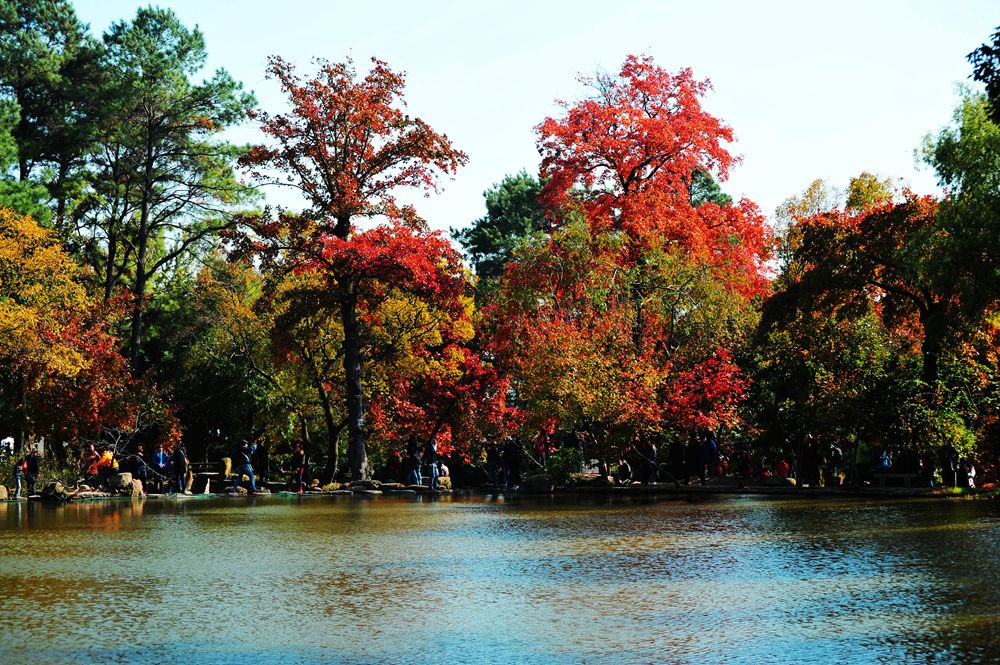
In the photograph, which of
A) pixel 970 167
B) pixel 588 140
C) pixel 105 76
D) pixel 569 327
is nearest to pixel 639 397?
pixel 569 327

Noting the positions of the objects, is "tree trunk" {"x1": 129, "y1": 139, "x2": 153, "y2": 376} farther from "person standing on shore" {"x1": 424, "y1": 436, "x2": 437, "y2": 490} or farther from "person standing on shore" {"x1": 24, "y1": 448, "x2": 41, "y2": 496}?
"person standing on shore" {"x1": 424, "y1": 436, "x2": 437, "y2": 490}

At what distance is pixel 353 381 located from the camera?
3503cm

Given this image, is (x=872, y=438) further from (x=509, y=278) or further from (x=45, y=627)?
(x=45, y=627)

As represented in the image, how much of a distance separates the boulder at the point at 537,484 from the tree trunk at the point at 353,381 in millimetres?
5975

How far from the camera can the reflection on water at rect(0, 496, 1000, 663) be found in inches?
273

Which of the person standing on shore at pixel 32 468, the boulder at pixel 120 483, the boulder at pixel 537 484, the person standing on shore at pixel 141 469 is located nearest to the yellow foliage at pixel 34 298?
the person standing on shore at pixel 32 468

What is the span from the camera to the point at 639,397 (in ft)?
92.2

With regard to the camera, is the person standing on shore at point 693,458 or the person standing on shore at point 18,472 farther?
the person standing on shore at point 693,458

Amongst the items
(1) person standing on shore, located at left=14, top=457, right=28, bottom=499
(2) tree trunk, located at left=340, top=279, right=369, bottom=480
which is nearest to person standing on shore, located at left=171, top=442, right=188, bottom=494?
(1) person standing on shore, located at left=14, top=457, right=28, bottom=499

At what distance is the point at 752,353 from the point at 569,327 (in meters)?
5.09

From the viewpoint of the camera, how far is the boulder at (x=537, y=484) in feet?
101

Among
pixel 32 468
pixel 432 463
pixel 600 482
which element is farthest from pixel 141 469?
pixel 600 482

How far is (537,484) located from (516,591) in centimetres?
2162

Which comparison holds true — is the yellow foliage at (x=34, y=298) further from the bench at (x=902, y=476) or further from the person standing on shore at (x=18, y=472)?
the bench at (x=902, y=476)
